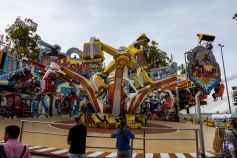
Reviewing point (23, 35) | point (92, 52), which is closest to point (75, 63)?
point (23, 35)

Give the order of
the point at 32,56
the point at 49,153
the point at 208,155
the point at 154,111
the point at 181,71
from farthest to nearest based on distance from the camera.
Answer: the point at 181,71 < the point at 32,56 < the point at 154,111 < the point at 208,155 < the point at 49,153

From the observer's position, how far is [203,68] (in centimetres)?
1036

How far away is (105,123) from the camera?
730 inches

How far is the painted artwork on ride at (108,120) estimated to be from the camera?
1853 cm

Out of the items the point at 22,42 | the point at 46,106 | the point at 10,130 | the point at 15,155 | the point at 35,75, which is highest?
the point at 22,42

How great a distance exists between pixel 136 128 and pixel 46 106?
1602 cm

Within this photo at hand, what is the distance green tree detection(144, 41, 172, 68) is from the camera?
45.8 m

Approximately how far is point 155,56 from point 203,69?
118ft

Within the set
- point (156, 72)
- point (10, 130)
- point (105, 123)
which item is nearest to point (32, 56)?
point (156, 72)

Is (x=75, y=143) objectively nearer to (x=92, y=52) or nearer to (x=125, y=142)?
Result: (x=125, y=142)

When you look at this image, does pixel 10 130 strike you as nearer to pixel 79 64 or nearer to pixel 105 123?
pixel 105 123

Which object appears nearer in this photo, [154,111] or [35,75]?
[35,75]

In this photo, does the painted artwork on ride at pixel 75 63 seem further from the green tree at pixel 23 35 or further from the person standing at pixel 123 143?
the person standing at pixel 123 143

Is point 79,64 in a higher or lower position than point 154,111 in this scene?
higher
